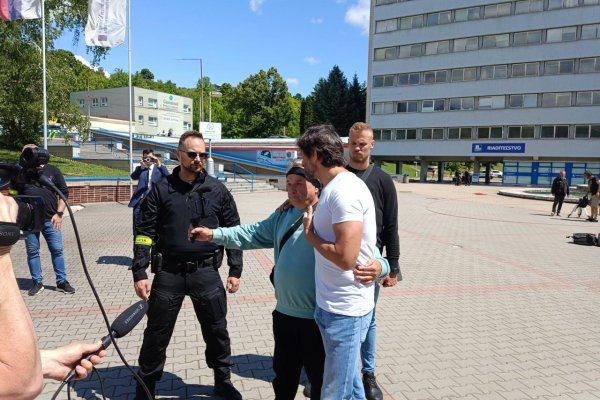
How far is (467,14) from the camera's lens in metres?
43.6

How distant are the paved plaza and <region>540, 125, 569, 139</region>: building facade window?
34920 mm

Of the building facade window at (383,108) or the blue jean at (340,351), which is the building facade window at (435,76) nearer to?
the building facade window at (383,108)

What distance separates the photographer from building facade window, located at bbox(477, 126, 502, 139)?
42.3 meters

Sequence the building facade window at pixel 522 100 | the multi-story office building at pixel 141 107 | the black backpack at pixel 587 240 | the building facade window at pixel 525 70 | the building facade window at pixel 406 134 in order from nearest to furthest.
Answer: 1. the black backpack at pixel 587 240
2. the building facade window at pixel 525 70
3. the building facade window at pixel 522 100
4. the building facade window at pixel 406 134
5. the multi-story office building at pixel 141 107

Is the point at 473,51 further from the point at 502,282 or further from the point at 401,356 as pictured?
the point at 401,356

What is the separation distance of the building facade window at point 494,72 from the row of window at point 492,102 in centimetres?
202

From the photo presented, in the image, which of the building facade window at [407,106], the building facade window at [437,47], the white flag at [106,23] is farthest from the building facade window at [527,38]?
the white flag at [106,23]

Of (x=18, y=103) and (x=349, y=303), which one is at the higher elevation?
(x=18, y=103)

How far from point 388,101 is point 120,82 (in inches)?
2694

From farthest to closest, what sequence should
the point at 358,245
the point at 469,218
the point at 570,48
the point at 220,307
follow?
1. the point at 570,48
2. the point at 469,218
3. the point at 220,307
4. the point at 358,245

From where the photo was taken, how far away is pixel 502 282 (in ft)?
23.7

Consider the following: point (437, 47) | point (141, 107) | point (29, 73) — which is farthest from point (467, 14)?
point (141, 107)

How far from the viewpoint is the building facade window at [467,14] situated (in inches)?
1695

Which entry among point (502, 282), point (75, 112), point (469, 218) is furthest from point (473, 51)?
point (502, 282)
